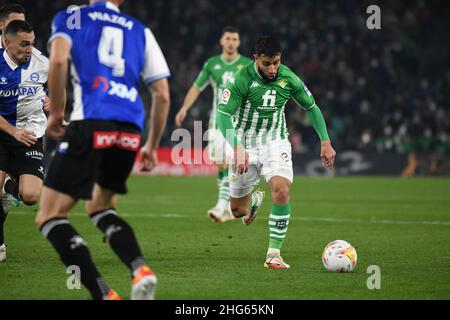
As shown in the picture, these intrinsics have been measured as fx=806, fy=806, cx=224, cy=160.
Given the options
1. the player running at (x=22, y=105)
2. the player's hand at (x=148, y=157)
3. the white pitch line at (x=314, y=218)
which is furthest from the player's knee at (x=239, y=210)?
the player's hand at (x=148, y=157)

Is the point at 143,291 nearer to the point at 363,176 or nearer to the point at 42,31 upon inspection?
the point at 363,176

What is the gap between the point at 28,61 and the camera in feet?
29.6

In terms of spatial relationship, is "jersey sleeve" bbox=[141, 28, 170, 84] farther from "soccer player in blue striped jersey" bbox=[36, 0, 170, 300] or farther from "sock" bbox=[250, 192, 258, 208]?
"sock" bbox=[250, 192, 258, 208]

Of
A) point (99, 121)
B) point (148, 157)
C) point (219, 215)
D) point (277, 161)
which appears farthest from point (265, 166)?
point (219, 215)

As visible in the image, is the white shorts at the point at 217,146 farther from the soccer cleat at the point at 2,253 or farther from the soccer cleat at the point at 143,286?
the soccer cleat at the point at 143,286

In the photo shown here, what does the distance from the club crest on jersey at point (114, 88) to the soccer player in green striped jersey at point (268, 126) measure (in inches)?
101

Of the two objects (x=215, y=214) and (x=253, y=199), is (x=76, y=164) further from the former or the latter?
(x=215, y=214)

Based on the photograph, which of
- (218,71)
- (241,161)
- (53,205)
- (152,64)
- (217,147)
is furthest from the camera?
(217,147)

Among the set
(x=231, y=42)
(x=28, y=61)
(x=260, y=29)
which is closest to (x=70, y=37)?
(x=28, y=61)

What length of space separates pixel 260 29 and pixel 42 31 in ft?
29.2

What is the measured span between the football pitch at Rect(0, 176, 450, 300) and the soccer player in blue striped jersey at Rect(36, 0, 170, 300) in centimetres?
84

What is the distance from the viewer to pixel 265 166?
9.04 metres

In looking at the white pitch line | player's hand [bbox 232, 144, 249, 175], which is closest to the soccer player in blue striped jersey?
player's hand [bbox 232, 144, 249, 175]

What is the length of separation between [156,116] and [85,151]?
61cm
